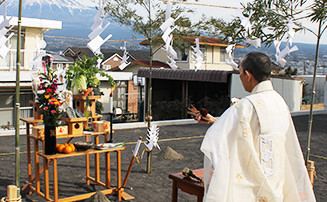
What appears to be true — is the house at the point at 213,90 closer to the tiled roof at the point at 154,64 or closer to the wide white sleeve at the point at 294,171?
the tiled roof at the point at 154,64

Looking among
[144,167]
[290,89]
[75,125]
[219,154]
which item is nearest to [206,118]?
[219,154]

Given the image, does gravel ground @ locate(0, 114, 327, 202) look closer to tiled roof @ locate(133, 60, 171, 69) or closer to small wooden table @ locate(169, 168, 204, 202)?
small wooden table @ locate(169, 168, 204, 202)

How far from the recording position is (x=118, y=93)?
2517 cm

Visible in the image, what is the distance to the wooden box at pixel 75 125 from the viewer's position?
17.4ft

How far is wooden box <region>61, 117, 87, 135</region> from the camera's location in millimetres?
5309

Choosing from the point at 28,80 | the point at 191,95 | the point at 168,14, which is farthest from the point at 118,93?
the point at 168,14

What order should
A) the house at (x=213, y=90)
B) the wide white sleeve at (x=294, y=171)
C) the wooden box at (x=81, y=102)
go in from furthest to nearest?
the house at (x=213, y=90) → the wooden box at (x=81, y=102) → the wide white sleeve at (x=294, y=171)

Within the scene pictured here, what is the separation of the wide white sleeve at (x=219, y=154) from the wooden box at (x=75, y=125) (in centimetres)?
259

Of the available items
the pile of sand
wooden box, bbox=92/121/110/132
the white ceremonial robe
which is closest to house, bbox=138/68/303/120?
the pile of sand

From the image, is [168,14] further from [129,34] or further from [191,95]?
[191,95]

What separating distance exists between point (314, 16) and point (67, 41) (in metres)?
11.5

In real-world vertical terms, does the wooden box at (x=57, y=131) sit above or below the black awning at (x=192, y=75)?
below

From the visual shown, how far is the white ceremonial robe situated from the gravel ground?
246cm

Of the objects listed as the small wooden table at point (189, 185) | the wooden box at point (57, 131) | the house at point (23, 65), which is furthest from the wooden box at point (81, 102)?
the house at point (23, 65)
